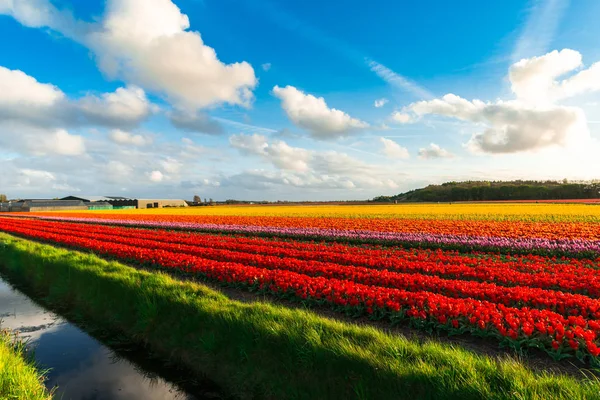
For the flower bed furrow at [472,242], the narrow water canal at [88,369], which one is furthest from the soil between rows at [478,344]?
the flower bed furrow at [472,242]

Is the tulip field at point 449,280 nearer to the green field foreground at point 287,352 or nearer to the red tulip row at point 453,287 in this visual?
the red tulip row at point 453,287

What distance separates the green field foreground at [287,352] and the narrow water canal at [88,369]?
434 millimetres

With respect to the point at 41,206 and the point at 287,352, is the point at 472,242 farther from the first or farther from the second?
the point at 41,206

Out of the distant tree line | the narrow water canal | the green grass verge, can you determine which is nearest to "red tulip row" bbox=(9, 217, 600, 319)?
the narrow water canal

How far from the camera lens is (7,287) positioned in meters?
12.8

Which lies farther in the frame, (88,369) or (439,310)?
(88,369)

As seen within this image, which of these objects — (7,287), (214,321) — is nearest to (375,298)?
(214,321)

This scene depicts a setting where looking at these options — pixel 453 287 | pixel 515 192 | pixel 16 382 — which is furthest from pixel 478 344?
pixel 515 192

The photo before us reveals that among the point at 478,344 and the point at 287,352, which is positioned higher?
the point at 287,352

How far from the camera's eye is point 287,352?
5.12 metres

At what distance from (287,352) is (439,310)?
3.07 metres

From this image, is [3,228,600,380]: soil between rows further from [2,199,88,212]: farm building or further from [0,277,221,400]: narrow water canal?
[2,199,88,212]: farm building

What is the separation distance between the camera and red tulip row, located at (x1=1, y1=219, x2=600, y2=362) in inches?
202

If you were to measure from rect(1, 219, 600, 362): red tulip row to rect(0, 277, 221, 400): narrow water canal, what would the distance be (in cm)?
322
